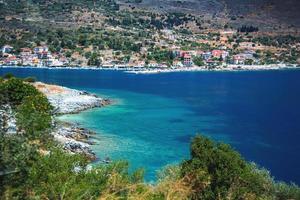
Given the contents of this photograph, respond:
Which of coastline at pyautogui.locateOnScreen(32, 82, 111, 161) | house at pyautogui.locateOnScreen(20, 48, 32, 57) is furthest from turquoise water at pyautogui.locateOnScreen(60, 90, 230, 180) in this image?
house at pyautogui.locateOnScreen(20, 48, 32, 57)

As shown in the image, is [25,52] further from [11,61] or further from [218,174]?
[218,174]

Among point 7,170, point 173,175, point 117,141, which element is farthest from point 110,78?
point 7,170

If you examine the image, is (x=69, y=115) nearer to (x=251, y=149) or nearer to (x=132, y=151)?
(x=132, y=151)

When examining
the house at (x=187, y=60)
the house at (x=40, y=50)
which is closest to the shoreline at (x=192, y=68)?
the house at (x=187, y=60)

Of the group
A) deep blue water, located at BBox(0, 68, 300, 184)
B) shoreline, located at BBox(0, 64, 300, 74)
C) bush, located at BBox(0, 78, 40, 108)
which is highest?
bush, located at BBox(0, 78, 40, 108)

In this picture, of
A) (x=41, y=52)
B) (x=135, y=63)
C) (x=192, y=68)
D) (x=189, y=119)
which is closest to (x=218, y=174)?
(x=189, y=119)

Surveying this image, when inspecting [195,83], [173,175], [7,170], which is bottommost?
[195,83]

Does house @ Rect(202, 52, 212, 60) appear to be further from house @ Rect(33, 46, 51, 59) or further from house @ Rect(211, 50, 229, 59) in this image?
house @ Rect(33, 46, 51, 59)
